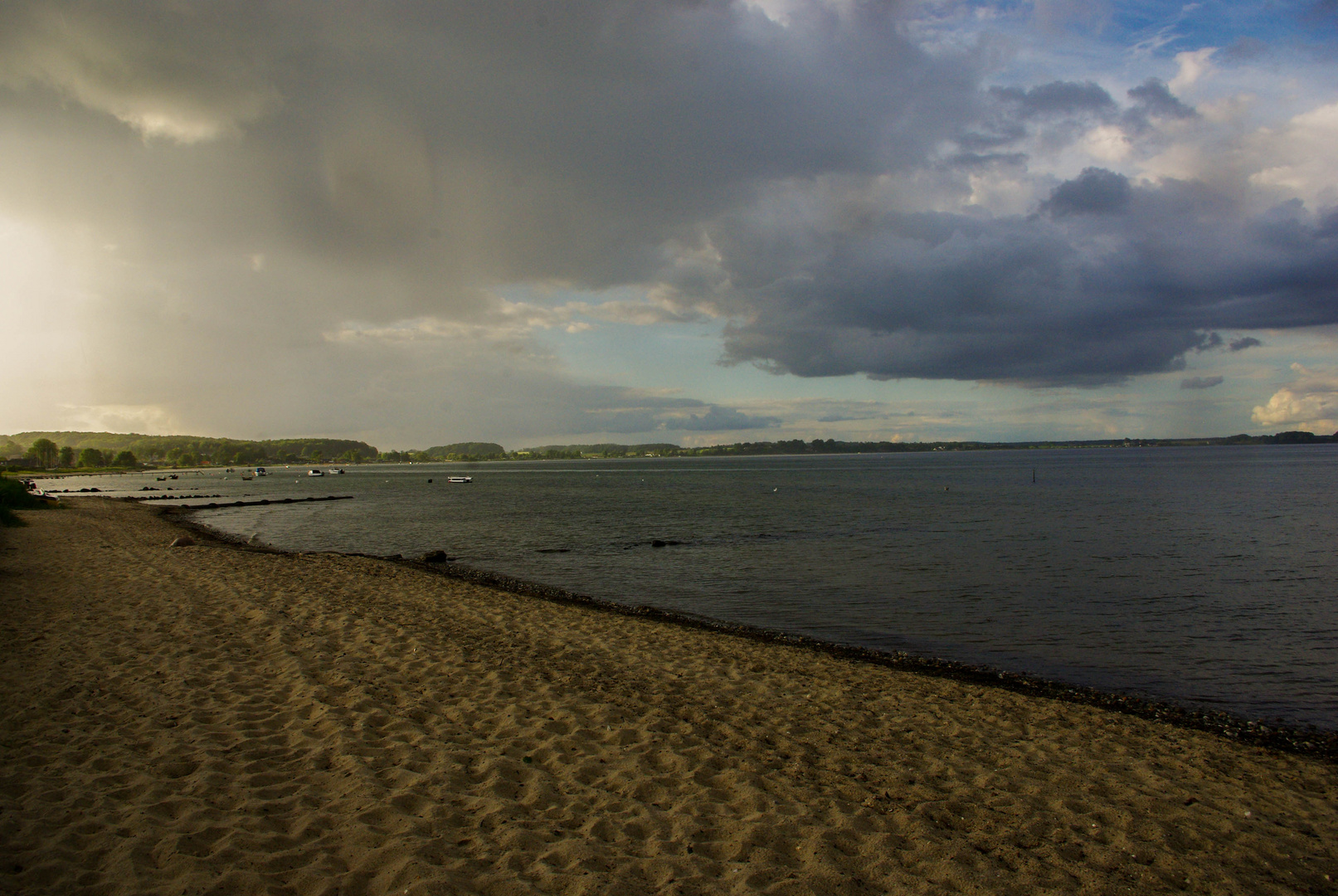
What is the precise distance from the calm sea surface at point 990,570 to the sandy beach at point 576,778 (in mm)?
5511

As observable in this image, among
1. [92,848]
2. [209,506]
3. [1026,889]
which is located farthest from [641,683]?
[209,506]

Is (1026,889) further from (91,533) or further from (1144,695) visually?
(91,533)

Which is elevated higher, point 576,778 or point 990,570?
point 576,778

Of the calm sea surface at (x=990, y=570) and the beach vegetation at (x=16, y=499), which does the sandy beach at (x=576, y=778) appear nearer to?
the calm sea surface at (x=990, y=570)

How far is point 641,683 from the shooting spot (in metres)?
11.3

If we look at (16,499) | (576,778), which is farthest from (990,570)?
(16,499)

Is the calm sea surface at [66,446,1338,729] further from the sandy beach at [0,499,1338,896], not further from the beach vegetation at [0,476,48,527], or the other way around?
the beach vegetation at [0,476,48,527]

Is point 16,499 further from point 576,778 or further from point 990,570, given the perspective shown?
point 990,570

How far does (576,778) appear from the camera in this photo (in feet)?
23.9

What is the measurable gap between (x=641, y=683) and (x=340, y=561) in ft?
61.5

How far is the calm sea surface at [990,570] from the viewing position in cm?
1584

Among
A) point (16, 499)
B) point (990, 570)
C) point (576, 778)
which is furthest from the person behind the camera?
point (16, 499)

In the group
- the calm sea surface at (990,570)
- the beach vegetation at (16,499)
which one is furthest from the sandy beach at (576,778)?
the beach vegetation at (16,499)

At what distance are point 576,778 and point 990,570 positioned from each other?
25.5 meters
